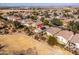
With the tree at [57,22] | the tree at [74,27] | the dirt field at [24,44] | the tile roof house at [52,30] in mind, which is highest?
the tree at [57,22]

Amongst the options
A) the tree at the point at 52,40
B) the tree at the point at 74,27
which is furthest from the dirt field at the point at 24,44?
the tree at the point at 74,27

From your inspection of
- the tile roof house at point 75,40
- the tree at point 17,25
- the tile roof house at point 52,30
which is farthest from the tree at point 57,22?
the tree at point 17,25

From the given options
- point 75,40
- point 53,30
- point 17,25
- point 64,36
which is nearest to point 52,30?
point 53,30

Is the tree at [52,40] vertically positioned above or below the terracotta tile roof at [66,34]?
below

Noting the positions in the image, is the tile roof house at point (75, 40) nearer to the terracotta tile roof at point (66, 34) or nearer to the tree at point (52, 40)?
the terracotta tile roof at point (66, 34)

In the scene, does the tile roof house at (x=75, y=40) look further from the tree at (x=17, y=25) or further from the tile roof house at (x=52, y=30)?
the tree at (x=17, y=25)

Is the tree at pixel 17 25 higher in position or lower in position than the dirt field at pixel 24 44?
higher
